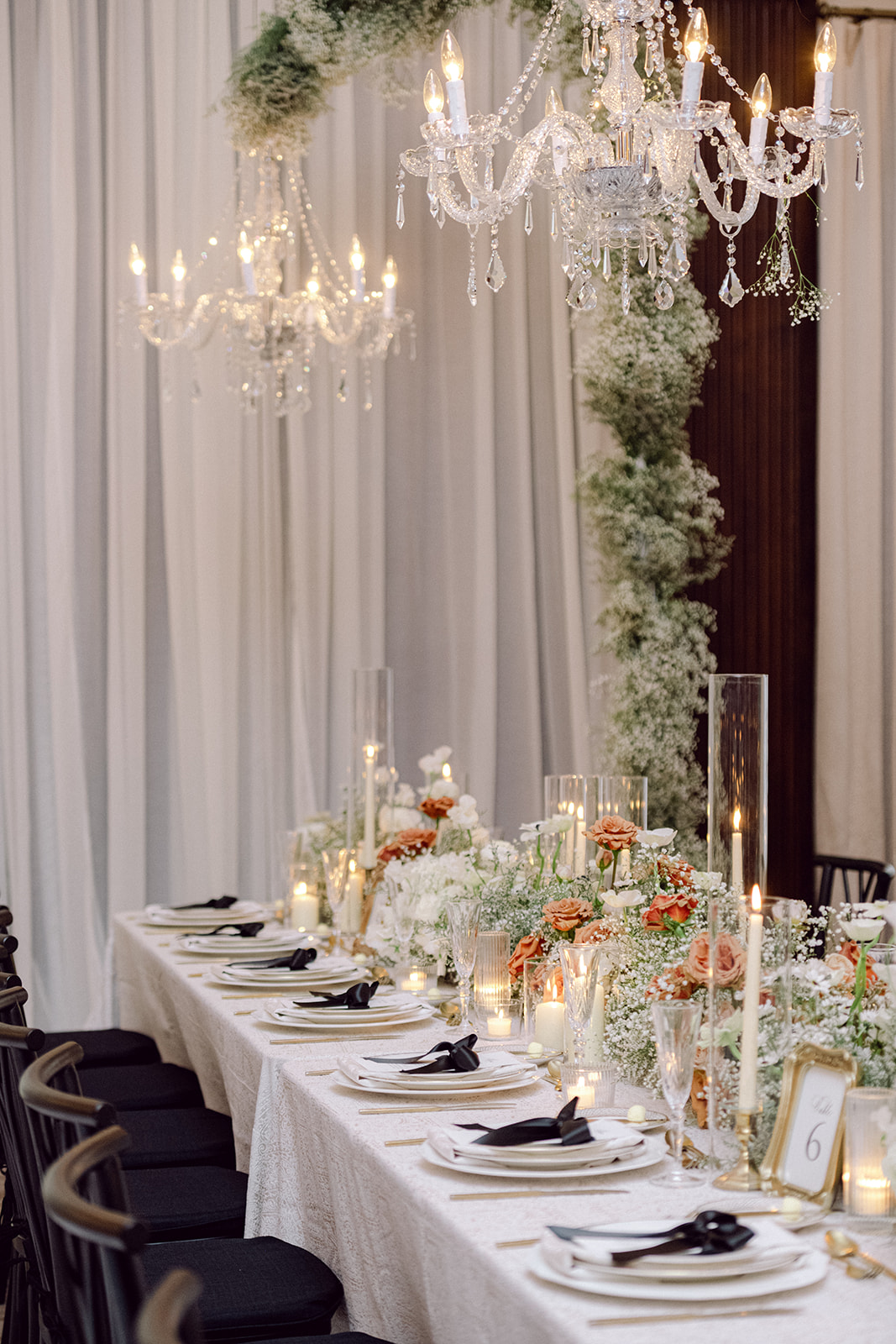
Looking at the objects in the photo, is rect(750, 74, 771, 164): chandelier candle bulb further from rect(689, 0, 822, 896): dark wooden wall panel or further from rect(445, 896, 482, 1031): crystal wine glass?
rect(689, 0, 822, 896): dark wooden wall panel

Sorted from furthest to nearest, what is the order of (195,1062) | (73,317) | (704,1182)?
(73,317) < (195,1062) < (704,1182)

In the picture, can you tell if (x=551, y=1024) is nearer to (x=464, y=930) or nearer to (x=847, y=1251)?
(x=464, y=930)

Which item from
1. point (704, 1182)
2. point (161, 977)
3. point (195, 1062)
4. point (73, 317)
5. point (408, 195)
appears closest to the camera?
point (704, 1182)

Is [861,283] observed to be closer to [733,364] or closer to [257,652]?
[733,364]

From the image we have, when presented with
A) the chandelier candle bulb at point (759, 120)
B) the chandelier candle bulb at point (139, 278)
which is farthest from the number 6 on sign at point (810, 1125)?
the chandelier candle bulb at point (139, 278)

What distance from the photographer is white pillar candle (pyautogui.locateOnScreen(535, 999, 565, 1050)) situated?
2.32 m

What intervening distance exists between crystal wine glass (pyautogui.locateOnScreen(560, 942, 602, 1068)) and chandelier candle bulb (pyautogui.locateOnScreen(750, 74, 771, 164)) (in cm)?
198

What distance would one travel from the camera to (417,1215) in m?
1.63

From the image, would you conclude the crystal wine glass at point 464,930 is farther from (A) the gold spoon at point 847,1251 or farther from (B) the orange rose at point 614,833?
(A) the gold spoon at point 847,1251

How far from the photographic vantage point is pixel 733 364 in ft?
19.6

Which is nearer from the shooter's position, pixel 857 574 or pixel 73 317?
pixel 73 317

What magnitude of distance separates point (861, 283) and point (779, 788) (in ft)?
7.69

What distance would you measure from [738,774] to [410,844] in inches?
58.0

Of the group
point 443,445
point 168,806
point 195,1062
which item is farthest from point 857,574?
point 195,1062
